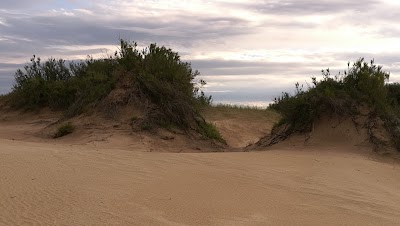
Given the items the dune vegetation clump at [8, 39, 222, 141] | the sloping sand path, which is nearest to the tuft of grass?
the dune vegetation clump at [8, 39, 222, 141]

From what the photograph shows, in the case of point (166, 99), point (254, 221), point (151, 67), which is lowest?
point (254, 221)

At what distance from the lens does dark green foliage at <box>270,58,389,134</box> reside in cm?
1300

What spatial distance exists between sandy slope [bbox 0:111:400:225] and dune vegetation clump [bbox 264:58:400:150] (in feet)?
9.22

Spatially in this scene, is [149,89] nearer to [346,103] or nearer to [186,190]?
[346,103]

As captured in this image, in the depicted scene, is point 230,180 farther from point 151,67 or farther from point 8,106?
point 8,106

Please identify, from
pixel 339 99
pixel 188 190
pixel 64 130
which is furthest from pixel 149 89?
pixel 188 190

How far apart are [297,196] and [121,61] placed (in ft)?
37.1

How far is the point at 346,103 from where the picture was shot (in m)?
13.1

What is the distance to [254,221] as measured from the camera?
5.50 m

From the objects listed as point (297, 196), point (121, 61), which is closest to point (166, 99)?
point (121, 61)

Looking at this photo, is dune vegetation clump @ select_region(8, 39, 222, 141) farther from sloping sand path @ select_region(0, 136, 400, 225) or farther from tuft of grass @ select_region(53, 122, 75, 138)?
sloping sand path @ select_region(0, 136, 400, 225)

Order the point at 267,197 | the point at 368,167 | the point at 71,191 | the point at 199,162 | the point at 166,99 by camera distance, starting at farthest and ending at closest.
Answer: the point at 166,99
the point at 368,167
the point at 199,162
the point at 267,197
the point at 71,191

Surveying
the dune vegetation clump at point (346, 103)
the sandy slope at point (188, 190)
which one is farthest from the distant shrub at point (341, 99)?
the sandy slope at point (188, 190)

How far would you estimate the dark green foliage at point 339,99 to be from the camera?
13.0 m
